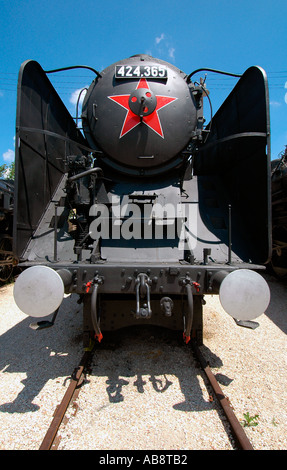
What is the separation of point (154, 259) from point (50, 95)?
9.45 feet

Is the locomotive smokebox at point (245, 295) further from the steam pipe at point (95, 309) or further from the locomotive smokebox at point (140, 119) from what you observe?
the locomotive smokebox at point (140, 119)

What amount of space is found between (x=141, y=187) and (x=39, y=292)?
1.98 metres

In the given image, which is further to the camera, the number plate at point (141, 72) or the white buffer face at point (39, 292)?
the number plate at point (141, 72)

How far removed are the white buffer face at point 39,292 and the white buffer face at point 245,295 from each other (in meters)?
1.32

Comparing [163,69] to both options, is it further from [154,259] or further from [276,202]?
[276,202]

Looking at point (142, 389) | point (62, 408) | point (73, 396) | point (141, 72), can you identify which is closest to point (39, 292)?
point (62, 408)

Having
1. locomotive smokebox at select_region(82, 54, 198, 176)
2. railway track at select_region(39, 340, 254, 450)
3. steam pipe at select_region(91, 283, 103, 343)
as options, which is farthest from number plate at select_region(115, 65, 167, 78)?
railway track at select_region(39, 340, 254, 450)

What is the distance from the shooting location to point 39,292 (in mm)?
2006

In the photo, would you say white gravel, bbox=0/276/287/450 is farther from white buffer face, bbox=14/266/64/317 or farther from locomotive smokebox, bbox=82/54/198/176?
locomotive smokebox, bbox=82/54/198/176

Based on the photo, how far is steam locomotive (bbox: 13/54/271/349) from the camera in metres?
2.90

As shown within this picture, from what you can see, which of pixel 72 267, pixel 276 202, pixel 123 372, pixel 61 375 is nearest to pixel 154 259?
pixel 72 267

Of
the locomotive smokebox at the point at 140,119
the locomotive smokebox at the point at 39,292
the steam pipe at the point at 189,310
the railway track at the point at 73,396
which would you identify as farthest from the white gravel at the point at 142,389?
the locomotive smokebox at the point at 140,119

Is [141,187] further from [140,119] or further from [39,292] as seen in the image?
[39,292]

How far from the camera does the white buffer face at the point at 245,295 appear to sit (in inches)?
77.4
